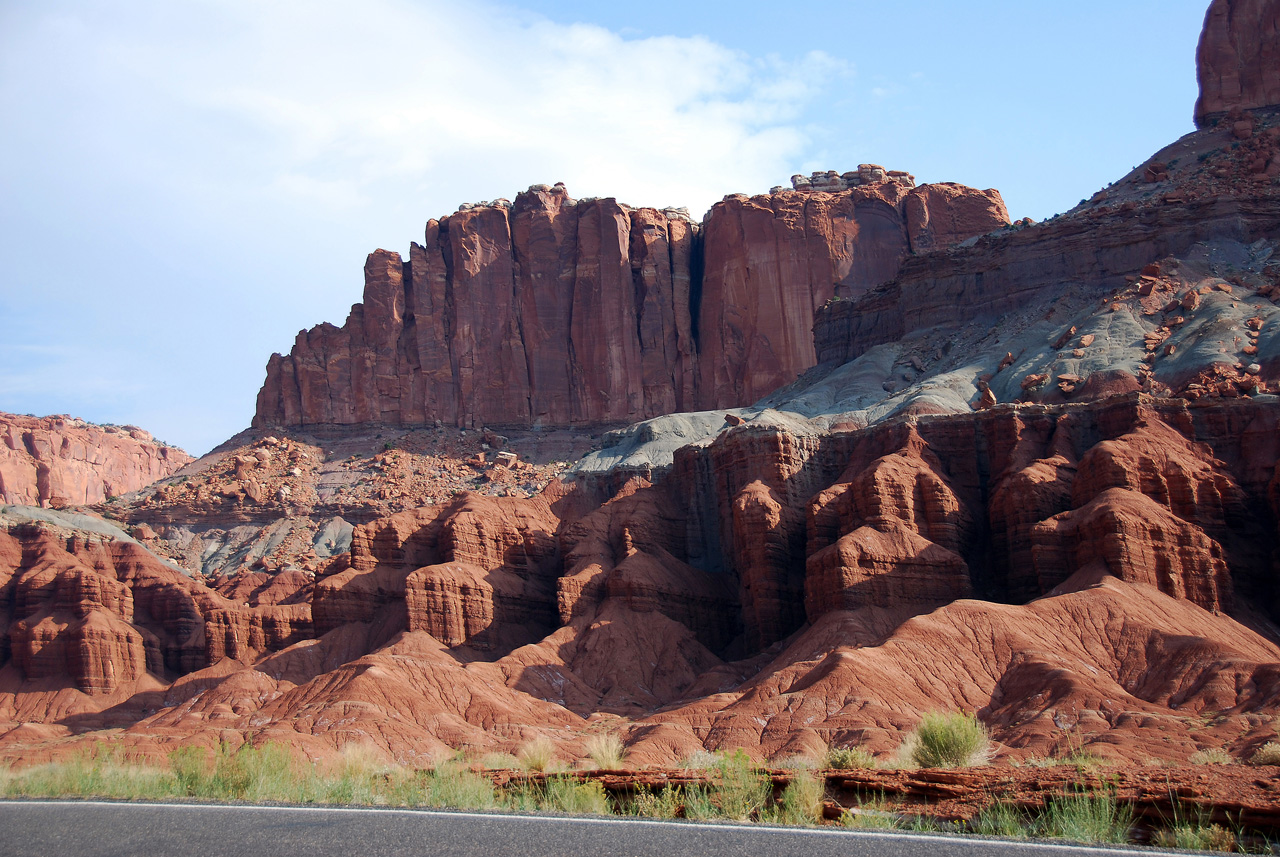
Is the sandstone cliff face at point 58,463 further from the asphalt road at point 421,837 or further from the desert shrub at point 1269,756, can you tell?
the desert shrub at point 1269,756

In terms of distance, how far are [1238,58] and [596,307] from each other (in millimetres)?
62970

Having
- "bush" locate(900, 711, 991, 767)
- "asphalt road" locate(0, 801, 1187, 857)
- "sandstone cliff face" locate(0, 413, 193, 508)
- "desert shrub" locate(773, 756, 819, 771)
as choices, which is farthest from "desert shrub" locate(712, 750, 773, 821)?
"sandstone cliff face" locate(0, 413, 193, 508)

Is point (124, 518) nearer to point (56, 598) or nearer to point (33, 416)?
point (56, 598)

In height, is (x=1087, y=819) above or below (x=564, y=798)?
below

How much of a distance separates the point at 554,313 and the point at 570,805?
122863mm

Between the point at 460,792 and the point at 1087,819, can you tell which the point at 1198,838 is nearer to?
the point at 1087,819

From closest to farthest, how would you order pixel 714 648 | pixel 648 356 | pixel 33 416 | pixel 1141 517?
pixel 1141 517 < pixel 714 648 < pixel 648 356 < pixel 33 416

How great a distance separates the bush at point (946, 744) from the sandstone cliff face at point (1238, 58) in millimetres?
85417

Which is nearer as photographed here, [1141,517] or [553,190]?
[1141,517]

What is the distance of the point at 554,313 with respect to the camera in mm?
142250

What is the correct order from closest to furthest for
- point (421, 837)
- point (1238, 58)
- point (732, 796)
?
point (421, 837) → point (732, 796) → point (1238, 58)

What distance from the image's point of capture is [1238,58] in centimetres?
10575

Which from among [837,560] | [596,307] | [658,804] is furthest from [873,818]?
[596,307]

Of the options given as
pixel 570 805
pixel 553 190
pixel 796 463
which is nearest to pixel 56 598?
pixel 796 463
